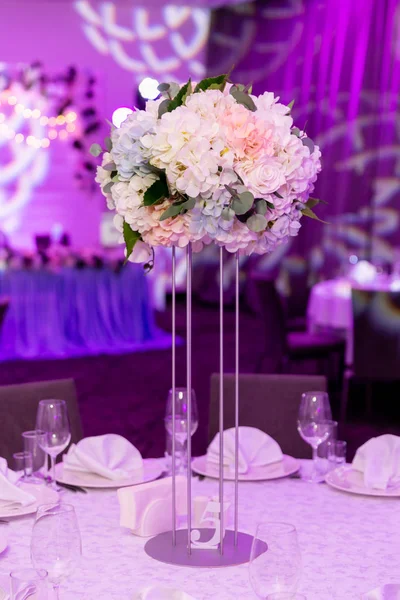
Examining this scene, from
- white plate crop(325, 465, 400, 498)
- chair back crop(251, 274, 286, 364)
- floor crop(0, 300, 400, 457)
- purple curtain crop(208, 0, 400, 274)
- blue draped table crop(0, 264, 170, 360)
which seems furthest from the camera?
purple curtain crop(208, 0, 400, 274)

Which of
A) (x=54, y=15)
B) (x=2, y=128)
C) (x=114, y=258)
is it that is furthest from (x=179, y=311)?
(x=54, y=15)

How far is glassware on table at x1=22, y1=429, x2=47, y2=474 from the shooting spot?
2.12 meters

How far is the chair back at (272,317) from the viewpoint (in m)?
5.62

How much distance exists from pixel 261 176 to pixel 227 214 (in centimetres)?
9

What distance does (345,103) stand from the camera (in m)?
8.84

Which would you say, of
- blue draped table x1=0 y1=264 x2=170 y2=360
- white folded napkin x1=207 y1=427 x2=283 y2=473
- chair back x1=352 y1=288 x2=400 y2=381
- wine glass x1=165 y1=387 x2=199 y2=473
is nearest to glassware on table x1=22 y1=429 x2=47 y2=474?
wine glass x1=165 y1=387 x2=199 y2=473

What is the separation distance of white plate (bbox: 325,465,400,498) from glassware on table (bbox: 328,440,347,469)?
3 cm

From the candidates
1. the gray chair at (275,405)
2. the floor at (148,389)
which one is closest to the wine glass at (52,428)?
the gray chair at (275,405)

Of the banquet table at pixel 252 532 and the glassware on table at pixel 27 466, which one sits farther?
the glassware on table at pixel 27 466

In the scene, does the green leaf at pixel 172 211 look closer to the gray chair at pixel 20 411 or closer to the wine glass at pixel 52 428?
the wine glass at pixel 52 428

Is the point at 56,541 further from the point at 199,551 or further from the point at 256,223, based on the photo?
the point at 256,223

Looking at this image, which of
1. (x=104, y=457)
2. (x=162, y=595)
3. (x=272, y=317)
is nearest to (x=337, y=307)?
(x=272, y=317)

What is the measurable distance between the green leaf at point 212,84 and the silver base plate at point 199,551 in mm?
859

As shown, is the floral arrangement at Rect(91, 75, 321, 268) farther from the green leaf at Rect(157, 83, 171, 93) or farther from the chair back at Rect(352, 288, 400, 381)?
the chair back at Rect(352, 288, 400, 381)
